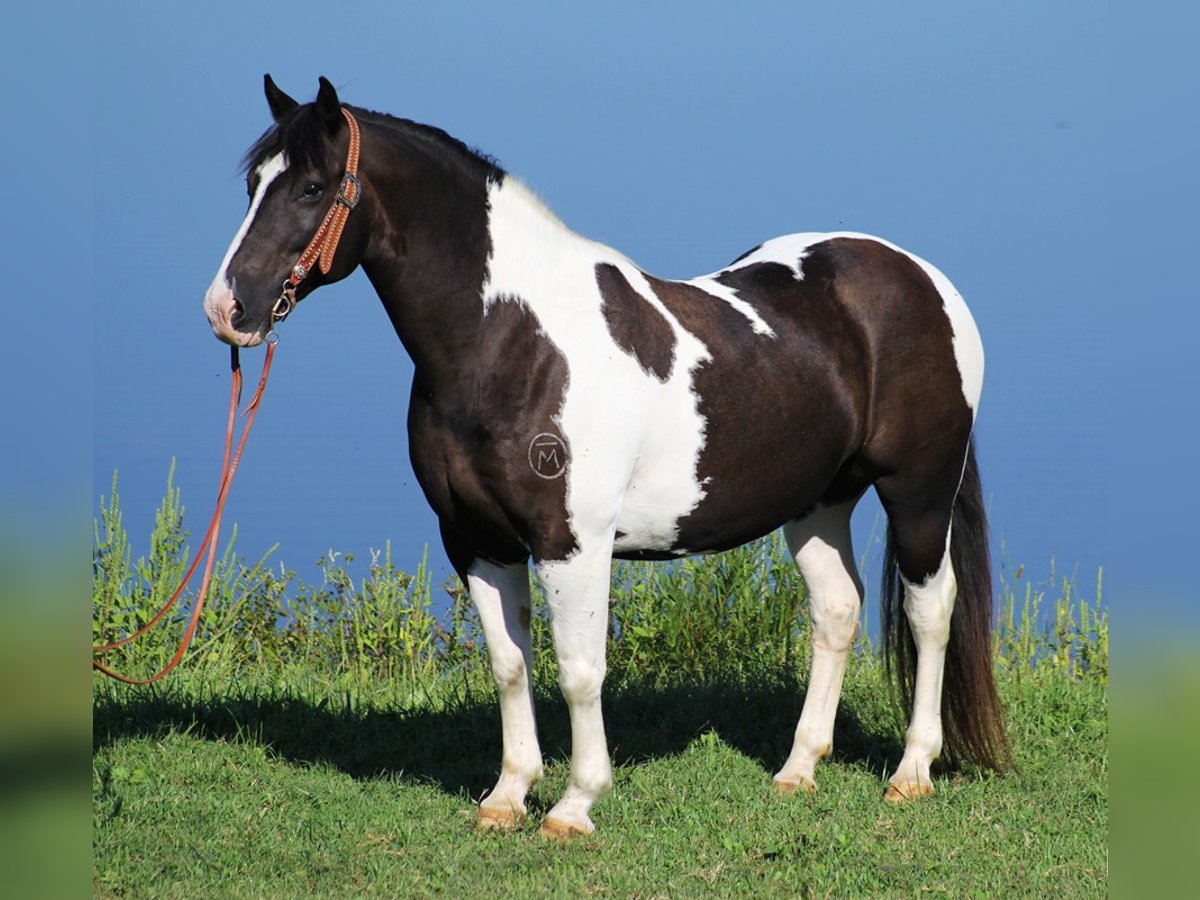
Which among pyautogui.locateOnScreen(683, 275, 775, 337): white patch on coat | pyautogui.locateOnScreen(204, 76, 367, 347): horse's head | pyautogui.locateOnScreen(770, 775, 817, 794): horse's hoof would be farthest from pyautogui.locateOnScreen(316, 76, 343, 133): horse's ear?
pyautogui.locateOnScreen(770, 775, 817, 794): horse's hoof

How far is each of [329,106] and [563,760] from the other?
2.85m

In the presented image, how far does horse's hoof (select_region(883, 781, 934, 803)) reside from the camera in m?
5.07

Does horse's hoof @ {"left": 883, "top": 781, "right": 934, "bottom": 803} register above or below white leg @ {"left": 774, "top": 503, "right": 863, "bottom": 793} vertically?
below

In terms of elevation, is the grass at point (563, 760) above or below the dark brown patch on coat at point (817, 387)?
below

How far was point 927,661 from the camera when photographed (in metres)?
5.27

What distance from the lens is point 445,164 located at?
4.18m

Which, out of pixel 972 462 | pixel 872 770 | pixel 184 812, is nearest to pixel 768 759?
pixel 872 770

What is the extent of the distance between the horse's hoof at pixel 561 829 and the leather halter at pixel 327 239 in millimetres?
1924

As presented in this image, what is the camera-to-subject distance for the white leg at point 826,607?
211 inches

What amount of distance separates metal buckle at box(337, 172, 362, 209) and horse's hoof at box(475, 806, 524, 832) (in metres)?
2.16

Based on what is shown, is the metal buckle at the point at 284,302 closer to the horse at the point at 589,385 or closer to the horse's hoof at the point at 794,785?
the horse at the point at 589,385

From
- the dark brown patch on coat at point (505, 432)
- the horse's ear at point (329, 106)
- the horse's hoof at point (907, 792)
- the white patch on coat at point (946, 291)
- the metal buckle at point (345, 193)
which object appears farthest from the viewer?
the white patch on coat at point (946, 291)

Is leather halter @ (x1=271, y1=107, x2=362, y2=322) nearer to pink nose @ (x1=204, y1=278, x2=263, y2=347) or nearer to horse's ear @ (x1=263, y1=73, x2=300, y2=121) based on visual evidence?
pink nose @ (x1=204, y1=278, x2=263, y2=347)

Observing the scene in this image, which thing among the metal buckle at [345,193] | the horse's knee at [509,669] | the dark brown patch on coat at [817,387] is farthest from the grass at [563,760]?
the metal buckle at [345,193]
